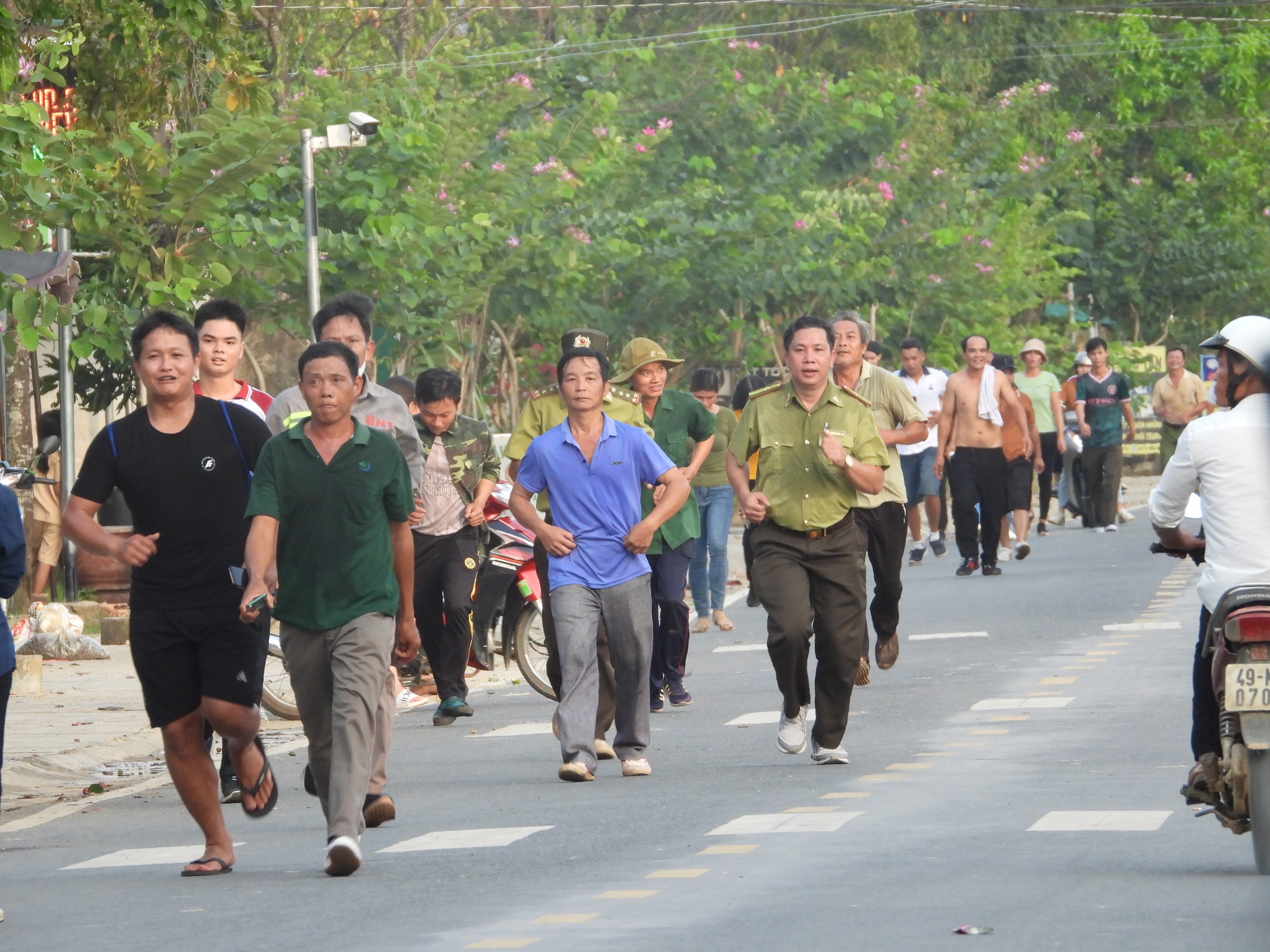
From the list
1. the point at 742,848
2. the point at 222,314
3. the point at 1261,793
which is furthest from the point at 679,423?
the point at 1261,793

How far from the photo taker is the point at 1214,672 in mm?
7562

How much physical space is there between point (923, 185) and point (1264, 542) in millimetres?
30773

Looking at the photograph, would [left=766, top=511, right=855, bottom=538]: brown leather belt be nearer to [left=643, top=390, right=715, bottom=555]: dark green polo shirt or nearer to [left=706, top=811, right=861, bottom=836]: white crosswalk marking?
[left=706, top=811, right=861, bottom=836]: white crosswalk marking

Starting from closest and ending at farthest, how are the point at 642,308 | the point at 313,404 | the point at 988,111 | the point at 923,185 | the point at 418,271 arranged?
the point at 313,404, the point at 418,271, the point at 642,308, the point at 923,185, the point at 988,111

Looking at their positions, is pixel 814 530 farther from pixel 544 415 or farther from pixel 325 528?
pixel 325 528

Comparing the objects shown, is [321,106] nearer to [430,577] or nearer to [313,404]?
[430,577]

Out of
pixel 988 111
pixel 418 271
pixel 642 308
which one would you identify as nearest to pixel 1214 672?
pixel 418 271

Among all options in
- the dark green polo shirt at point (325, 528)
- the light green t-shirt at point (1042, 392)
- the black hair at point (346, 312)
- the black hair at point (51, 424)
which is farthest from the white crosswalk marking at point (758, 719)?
the light green t-shirt at point (1042, 392)

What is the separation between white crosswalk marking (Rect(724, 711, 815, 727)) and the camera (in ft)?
40.8

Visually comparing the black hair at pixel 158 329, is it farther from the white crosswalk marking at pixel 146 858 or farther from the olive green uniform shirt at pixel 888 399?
the olive green uniform shirt at pixel 888 399

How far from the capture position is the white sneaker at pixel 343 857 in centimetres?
802

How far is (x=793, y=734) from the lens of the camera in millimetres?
10891

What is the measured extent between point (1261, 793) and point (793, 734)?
12.6ft

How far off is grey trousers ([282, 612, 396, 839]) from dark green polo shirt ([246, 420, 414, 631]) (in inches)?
2.1
